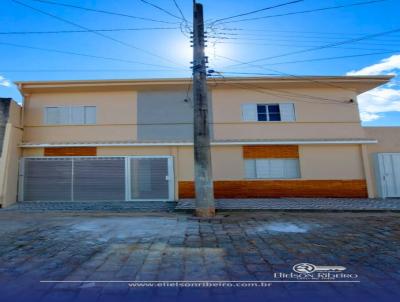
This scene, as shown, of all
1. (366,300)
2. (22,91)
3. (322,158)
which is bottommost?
(366,300)

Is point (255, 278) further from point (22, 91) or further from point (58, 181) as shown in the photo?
point (22, 91)

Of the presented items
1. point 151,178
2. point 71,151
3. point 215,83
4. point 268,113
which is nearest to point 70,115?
point 71,151

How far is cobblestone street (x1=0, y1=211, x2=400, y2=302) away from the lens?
304cm

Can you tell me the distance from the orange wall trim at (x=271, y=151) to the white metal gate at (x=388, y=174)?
3.95 meters

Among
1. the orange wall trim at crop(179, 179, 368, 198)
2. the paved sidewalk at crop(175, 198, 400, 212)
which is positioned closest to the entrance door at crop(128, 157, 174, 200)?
the orange wall trim at crop(179, 179, 368, 198)

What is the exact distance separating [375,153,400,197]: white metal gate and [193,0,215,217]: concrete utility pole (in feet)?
29.4

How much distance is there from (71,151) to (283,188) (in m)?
10.5

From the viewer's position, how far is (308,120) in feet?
41.5

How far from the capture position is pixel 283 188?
12.0 m

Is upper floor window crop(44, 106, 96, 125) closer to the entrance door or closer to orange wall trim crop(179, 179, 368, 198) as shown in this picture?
the entrance door

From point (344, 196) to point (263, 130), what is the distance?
16.5ft

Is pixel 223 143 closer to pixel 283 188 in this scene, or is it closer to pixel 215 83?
pixel 215 83

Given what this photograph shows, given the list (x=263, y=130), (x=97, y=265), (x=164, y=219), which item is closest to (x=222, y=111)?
(x=263, y=130)

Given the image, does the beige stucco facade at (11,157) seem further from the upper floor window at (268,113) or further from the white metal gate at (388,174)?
the white metal gate at (388,174)
